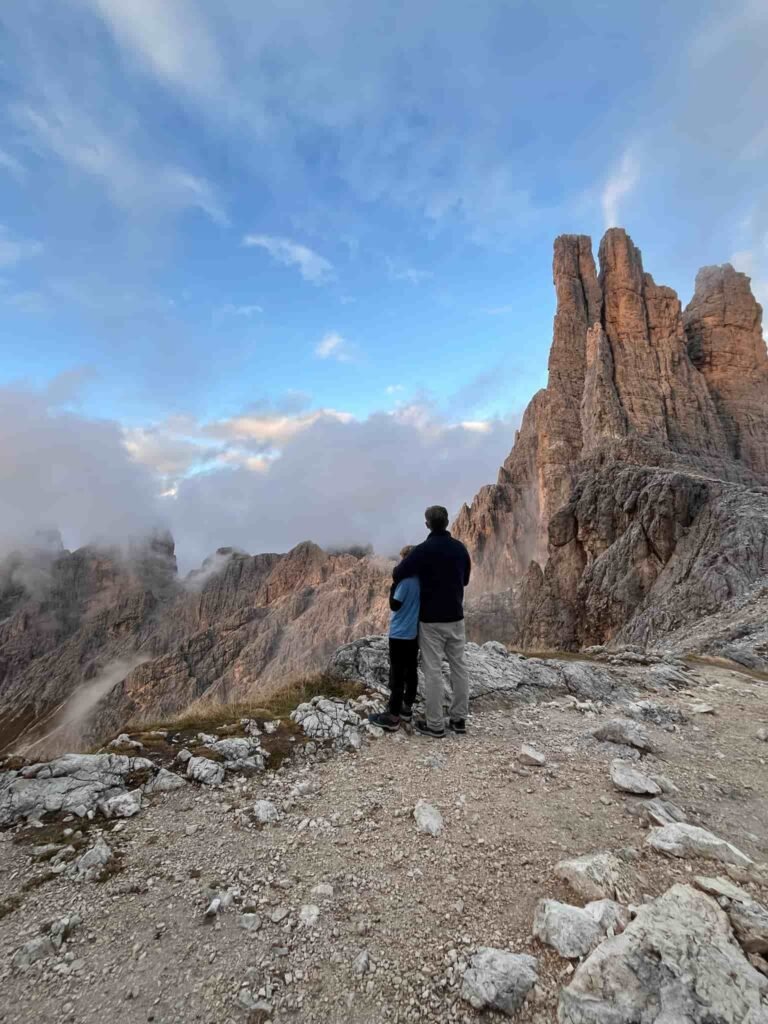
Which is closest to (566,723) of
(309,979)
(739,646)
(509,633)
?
(309,979)

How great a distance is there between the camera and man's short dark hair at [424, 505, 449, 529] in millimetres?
7723

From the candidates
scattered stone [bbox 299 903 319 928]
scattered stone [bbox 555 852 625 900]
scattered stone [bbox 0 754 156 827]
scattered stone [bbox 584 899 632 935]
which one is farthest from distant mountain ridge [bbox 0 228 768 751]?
scattered stone [bbox 584 899 632 935]

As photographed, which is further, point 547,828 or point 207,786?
point 207,786

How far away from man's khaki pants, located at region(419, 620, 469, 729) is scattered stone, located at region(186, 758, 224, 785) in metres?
3.04

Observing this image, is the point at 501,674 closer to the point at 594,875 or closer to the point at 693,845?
the point at 693,845

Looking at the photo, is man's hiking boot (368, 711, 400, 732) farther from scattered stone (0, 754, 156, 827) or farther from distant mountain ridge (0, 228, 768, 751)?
scattered stone (0, 754, 156, 827)

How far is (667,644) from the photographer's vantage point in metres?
21.4

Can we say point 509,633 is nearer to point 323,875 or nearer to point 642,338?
point 642,338

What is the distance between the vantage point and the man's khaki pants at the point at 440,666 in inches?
282

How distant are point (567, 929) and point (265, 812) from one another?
10.1ft

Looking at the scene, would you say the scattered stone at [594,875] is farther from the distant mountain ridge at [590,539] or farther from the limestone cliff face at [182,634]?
the limestone cliff face at [182,634]

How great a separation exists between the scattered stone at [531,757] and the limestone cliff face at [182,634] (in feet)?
315

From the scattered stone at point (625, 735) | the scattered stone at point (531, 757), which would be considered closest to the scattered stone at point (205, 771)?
the scattered stone at point (531, 757)

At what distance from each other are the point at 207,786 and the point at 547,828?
3.77 m
